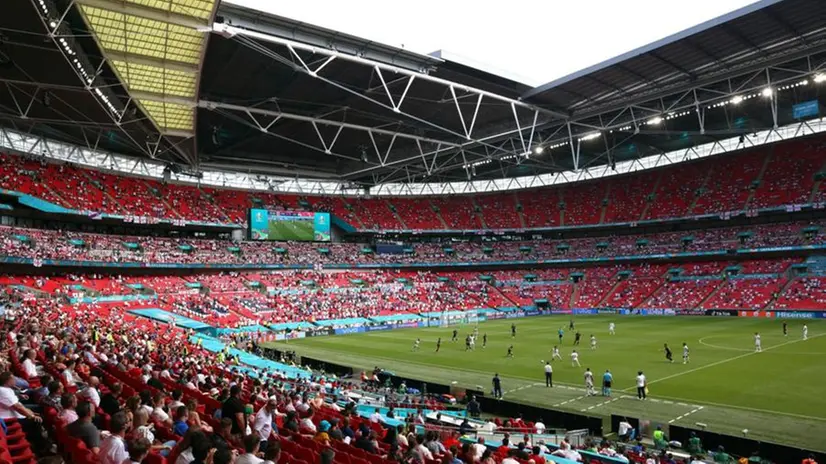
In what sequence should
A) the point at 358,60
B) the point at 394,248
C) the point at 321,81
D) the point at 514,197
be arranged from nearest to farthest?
the point at 358,60 < the point at 321,81 < the point at 394,248 < the point at 514,197

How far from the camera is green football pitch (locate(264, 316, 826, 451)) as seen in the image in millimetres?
19828

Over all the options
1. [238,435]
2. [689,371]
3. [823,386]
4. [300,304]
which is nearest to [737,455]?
[823,386]

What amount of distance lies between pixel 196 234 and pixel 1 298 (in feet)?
112

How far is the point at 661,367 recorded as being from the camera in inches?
1132

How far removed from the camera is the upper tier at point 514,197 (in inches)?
2189

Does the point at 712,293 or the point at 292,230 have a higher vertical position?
the point at 292,230

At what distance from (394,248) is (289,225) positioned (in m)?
17.4

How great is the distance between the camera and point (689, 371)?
2741 cm

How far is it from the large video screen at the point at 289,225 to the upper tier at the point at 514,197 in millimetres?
4846

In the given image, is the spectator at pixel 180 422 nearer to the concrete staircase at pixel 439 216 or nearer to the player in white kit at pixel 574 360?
the player in white kit at pixel 574 360

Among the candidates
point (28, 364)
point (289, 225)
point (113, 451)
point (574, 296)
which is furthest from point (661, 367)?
point (289, 225)

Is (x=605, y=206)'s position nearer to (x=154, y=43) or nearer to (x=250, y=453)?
(x=154, y=43)

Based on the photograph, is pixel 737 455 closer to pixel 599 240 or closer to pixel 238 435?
pixel 238 435

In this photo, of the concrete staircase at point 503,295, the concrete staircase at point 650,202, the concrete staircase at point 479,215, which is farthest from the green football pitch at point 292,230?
the concrete staircase at point 650,202
